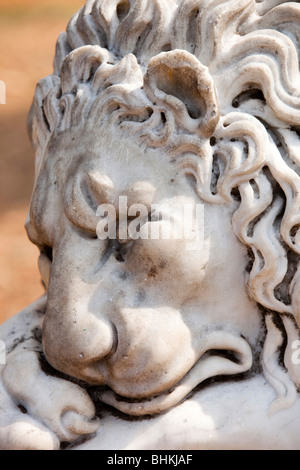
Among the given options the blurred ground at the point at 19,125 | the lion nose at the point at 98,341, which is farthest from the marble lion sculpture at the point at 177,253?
the blurred ground at the point at 19,125

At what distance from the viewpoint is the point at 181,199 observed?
1.22 m

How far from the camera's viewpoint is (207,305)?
1256mm

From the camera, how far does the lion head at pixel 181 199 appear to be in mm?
1206

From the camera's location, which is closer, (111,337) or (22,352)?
(111,337)

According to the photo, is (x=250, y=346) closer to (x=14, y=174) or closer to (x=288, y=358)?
(x=288, y=358)

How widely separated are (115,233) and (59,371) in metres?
0.23

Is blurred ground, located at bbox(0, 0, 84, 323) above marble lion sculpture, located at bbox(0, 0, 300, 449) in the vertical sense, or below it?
above

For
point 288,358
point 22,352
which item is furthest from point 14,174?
point 288,358

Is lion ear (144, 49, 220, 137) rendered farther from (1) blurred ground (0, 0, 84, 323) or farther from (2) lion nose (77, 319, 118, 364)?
(1) blurred ground (0, 0, 84, 323)

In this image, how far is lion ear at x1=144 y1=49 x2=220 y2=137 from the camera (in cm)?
119

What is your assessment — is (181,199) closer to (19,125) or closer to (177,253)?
(177,253)

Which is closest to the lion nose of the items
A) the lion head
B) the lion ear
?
the lion head

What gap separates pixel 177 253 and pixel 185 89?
9.5 inches

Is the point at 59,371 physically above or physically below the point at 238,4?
below
